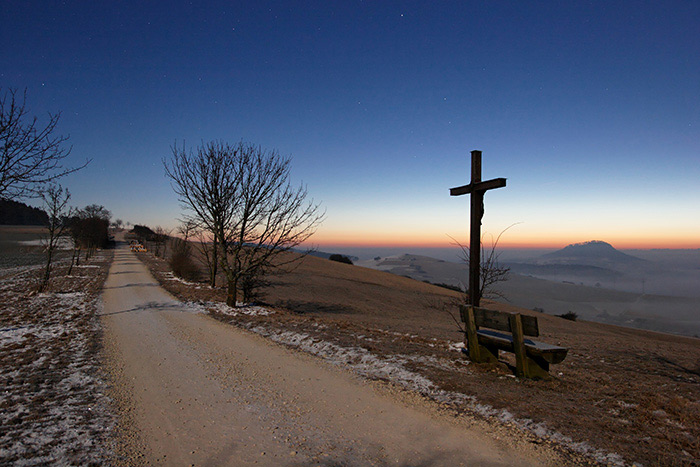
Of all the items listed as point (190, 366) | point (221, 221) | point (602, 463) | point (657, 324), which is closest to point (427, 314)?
point (221, 221)

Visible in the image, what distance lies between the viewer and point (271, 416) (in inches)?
189

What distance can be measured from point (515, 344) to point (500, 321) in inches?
18.5

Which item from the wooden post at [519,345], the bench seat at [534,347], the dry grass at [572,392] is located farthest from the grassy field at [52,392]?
the bench seat at [534,347]

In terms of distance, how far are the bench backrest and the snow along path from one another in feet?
7.84

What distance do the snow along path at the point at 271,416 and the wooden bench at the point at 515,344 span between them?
2.34 meters

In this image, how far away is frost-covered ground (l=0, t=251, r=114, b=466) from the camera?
3846mm

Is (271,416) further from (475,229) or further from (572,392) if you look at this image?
(475,229)

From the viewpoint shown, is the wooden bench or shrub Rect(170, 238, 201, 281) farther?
shrub Rect(170, 238, 201, 281)

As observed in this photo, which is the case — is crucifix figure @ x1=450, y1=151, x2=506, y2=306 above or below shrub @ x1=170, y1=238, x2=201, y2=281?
above

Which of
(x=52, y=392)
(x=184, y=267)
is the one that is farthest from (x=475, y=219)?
(x=184, y=267)

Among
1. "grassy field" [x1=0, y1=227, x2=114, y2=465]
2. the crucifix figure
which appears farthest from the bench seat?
"grassy field" [x1=0, y1=227, x2=114, y2=465]

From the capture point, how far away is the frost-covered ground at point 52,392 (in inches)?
151

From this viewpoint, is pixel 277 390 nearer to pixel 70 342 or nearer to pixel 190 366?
pixel 190 366

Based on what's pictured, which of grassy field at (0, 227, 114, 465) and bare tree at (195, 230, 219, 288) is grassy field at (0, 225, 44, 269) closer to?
bare tree at (195, 230, 219, 288)
